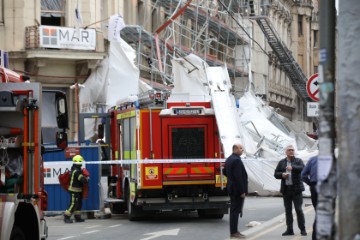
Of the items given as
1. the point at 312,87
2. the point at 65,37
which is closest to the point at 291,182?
the point at 312,87

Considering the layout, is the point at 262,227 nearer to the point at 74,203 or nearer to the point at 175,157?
the point at 175,157

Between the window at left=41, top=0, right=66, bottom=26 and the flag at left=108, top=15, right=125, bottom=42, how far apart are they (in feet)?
5.92

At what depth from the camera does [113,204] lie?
23.9 m

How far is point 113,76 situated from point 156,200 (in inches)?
497

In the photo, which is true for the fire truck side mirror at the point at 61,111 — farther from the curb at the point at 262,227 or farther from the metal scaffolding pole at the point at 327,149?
the metal scaffolding pole at the point at 327,149

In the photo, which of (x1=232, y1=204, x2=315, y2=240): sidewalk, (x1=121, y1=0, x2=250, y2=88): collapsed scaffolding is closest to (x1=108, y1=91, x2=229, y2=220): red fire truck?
(x1=232, y1=204, x2=315, y2=240): sidewalk

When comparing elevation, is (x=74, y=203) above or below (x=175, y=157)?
below

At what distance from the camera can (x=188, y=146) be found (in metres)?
21.2

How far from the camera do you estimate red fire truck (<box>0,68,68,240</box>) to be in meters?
11.9

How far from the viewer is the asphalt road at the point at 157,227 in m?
18.1

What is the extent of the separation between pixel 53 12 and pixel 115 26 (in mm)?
2309

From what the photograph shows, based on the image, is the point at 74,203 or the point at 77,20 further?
the point at 77,20

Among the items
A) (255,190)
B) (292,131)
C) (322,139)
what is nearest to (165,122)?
(255,190)

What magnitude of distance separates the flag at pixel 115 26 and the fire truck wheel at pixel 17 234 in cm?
2079
